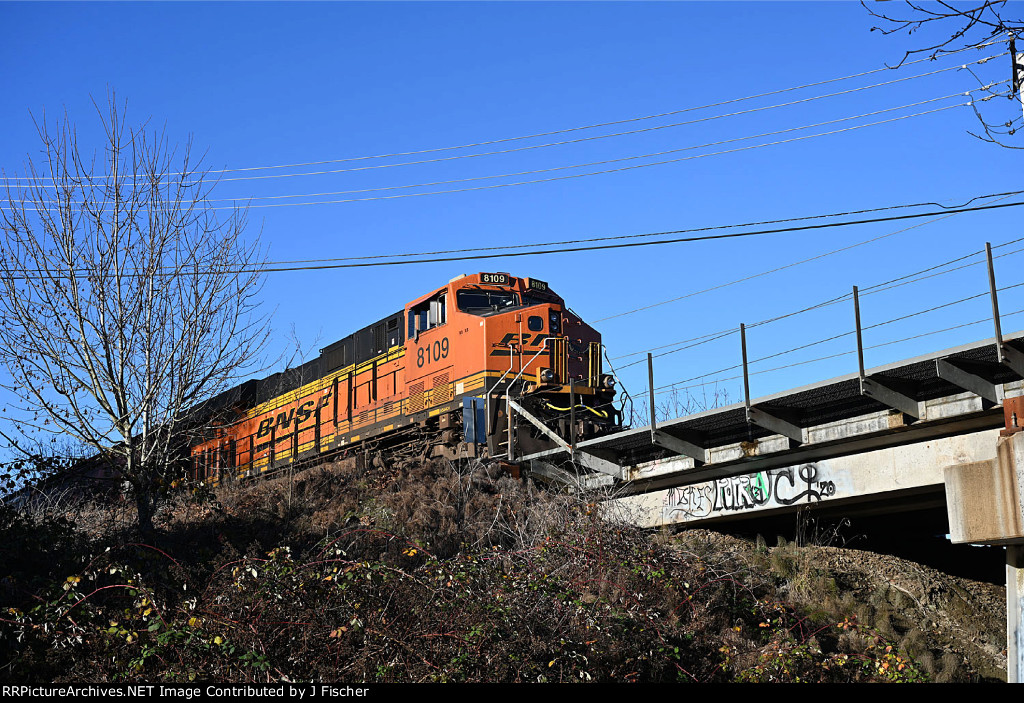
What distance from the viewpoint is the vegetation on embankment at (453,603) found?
34.5ft

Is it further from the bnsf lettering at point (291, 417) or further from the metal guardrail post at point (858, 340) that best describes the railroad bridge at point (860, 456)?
the bnsf lettering at point (291, 417)

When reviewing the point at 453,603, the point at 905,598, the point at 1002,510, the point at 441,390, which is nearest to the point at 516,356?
the point at 441,390

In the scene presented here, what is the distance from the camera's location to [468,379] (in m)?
18.8

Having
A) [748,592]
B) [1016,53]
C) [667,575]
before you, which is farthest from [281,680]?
[1016,53]

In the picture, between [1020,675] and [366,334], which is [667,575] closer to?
[1020,675]

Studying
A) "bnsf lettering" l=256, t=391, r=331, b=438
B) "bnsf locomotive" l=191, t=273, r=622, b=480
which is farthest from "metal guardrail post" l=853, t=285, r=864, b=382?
"bnsf lettering" l=256, t=391, r=331, b=438

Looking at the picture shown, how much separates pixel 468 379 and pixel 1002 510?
37.5ft

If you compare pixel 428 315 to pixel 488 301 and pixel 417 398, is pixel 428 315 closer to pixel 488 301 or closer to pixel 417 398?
pixel 488 301

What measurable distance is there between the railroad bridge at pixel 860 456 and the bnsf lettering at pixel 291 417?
7.91 m

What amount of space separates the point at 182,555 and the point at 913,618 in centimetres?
A: 1097

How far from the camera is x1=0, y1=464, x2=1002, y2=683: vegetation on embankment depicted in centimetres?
1052

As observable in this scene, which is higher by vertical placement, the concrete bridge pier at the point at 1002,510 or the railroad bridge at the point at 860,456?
the railroad bridge at the point at 860,456

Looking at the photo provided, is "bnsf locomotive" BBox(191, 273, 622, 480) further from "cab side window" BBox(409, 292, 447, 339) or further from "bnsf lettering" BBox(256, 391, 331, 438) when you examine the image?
"bnsf lettering" BBox(256, 391, 331, 438)

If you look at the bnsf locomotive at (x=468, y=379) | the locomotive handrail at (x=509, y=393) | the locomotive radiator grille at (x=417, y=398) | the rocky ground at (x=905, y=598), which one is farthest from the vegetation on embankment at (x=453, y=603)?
the locomotive radiator grille at (x=417, y=398)
